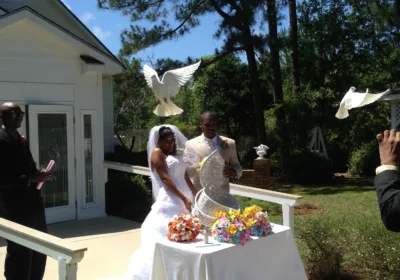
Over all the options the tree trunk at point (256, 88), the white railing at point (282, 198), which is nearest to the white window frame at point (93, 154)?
the white railing at point (282, 198)

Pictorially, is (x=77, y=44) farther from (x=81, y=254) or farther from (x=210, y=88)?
(x=210, y=88)

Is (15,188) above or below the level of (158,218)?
above

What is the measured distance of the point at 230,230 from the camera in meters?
3.80

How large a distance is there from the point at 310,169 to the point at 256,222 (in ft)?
40.9

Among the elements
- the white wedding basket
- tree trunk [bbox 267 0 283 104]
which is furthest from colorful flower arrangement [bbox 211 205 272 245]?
tree trunk [bbox 267 0 283 104]

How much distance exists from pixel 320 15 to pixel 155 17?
9.11 m

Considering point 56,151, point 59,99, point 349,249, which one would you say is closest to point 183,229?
point 349,249

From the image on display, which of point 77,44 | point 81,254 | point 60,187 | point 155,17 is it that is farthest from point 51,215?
point 155,17

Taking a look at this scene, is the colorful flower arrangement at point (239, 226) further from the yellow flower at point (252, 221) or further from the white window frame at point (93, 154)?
the white window frame at point (93, 154)

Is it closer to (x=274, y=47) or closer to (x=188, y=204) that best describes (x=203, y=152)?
(x=188, y=204)

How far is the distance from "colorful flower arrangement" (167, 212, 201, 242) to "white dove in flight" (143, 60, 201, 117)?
1.98 meters

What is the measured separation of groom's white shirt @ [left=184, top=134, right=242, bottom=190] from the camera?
5016mm

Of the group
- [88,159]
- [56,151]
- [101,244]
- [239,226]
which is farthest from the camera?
[88,159]

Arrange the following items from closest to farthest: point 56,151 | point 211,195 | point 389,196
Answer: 1. point 389,196
2. point 211,195
3. point 56,151
